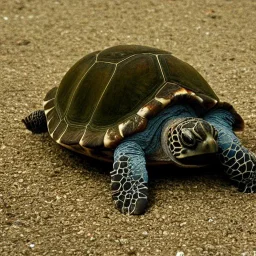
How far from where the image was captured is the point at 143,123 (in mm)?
3932

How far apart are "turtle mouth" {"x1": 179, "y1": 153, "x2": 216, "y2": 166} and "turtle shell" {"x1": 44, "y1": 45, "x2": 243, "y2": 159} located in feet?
1.21

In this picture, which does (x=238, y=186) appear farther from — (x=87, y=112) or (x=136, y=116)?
(x=87, y=112)

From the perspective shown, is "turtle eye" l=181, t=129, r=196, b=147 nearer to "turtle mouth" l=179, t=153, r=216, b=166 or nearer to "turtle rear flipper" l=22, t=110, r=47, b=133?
"turtle mouth" l=179, t=153, r=216, b=166

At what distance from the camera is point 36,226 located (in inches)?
140

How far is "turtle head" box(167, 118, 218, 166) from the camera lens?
3723mm

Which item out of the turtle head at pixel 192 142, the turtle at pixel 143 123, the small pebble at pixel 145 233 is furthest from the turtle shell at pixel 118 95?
the small pebble at pixel 145 233

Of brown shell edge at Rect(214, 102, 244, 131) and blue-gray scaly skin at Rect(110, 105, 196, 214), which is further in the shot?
brown shell edge at Rect(214, 102, 244, 131)

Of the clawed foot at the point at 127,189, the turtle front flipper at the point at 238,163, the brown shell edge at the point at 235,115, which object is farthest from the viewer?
the brown shell edge at the point at 235,115

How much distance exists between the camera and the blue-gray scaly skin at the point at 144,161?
12.2ft

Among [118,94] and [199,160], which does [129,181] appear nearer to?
[199,160]

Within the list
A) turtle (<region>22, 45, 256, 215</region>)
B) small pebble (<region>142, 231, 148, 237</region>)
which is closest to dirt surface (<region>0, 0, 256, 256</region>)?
small pebble (<region>142, 231, 148, 237</region>)

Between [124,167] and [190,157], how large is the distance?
440mm

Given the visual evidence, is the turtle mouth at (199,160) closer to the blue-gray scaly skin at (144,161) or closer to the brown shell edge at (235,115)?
the blue-gray scaly skin at (144,161)

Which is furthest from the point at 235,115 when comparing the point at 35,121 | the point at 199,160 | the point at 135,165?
the point at 35,121
